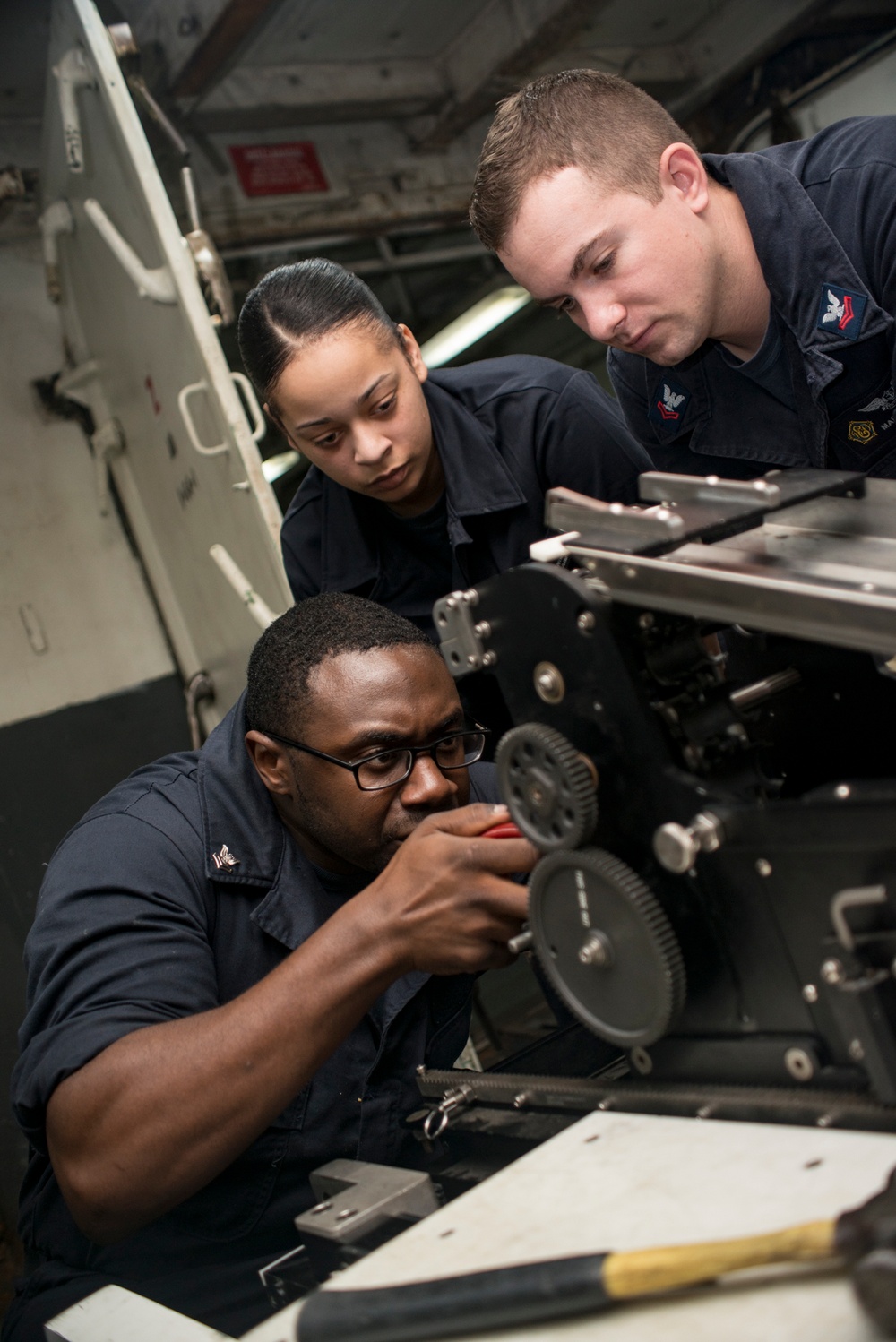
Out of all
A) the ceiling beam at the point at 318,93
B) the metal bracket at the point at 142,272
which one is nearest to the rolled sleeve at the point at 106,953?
the metal bracket at the point at 142,272

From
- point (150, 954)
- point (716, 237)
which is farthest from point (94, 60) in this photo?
point (150, 954)

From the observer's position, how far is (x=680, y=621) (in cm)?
116

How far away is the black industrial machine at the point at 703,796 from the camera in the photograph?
992mm

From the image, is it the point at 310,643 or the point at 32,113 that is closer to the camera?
the point at 310,643

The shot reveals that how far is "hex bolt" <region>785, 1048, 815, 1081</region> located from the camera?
1.05 metres

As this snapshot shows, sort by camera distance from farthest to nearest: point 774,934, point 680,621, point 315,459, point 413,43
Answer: point 413,43 → point 315,459 → point 680,621 → point 774,934

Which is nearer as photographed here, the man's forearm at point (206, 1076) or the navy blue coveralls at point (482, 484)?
the man's forearm at point (206, 1076)

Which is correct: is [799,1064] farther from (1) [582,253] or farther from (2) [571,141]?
(2) [571,141]

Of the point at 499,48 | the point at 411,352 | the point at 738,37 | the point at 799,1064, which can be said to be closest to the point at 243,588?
the point at 411,352

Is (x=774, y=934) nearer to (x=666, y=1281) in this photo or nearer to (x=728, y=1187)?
(x=728, y=1187)

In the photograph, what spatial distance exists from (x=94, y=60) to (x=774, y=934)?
100.0 inches

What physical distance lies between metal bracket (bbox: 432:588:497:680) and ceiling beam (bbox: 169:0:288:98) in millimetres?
3127

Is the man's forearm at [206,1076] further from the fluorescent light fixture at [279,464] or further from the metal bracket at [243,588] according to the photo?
the fluorescent light fixture at [279,464]

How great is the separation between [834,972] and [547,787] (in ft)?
1.00
